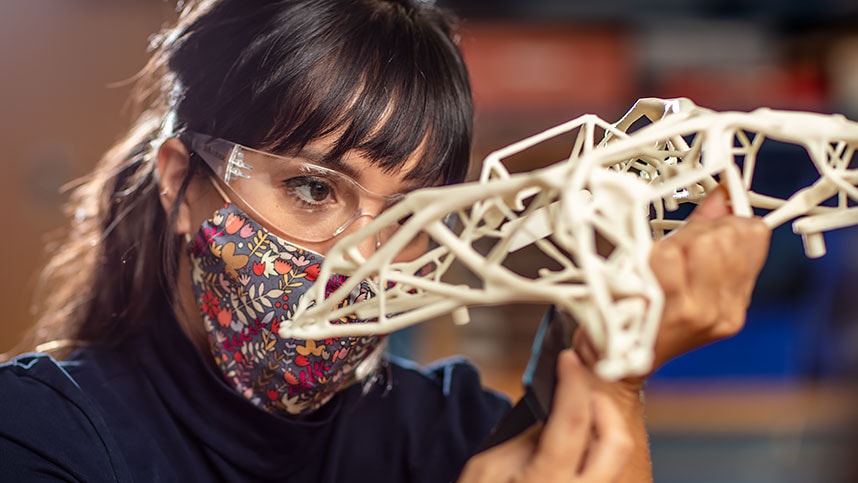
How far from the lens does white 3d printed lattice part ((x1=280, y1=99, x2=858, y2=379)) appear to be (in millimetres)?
415

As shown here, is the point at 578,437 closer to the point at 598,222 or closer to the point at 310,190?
the point at 598,222

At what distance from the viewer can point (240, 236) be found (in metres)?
0.81

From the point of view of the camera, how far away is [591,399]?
500mm

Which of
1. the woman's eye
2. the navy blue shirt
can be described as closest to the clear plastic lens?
the woman's eye

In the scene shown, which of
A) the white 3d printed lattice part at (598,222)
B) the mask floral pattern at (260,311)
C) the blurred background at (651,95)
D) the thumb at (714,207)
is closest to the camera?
the white 3d printed lattice part at (598,222)

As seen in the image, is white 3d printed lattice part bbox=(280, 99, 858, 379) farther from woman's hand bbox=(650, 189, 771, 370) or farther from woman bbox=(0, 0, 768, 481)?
woman bbox=(0, 0, 768, 481)

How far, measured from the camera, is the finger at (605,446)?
48 cm

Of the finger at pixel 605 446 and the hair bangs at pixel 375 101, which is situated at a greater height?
the hair bangs at pixel 375 101

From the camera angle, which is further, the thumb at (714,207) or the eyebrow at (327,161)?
the eyebrow at (327,161)

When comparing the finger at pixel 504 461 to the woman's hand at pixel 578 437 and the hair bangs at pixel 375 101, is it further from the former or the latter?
the hair bangs at pixel 375 101

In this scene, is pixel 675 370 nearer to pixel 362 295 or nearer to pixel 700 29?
Result: pixel 700 29

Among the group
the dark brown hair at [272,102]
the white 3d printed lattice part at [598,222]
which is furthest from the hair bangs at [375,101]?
the white 3d printed lattice part at [598,222]

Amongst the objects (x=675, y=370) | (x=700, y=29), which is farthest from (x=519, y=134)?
(x=675, y=370)

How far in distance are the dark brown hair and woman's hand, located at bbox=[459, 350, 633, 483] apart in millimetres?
369
